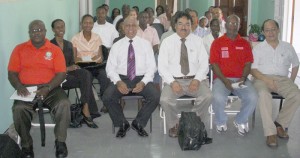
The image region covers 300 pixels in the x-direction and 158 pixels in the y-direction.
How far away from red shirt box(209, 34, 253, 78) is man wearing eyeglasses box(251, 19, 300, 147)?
0.40 feet

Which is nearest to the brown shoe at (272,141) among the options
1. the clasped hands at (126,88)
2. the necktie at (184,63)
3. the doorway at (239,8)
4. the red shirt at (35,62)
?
the necktie at (184,63)

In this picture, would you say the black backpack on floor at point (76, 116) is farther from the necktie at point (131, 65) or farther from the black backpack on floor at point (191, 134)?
the black backpack on floor at point (191, 134)

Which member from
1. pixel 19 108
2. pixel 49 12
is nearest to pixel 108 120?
pixel 19 108

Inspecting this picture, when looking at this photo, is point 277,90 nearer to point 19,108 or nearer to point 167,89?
point 167,89

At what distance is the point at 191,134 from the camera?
4152 mm

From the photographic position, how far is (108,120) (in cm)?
528

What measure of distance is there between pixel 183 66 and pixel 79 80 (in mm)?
1343

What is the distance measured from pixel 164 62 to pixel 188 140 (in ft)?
3.40

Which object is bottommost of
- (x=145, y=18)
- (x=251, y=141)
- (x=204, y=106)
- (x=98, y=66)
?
(x=251, y=141)

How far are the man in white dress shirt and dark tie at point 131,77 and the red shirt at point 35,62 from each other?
0.67 m

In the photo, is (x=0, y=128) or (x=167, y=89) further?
(x=167, y=89)

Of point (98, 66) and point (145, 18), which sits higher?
point (145, 18)

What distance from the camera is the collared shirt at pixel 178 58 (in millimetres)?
4715

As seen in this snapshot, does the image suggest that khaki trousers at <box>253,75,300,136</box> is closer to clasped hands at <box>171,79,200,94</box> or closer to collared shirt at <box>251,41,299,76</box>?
collared shirt at <box>251,41,299,76</box>
